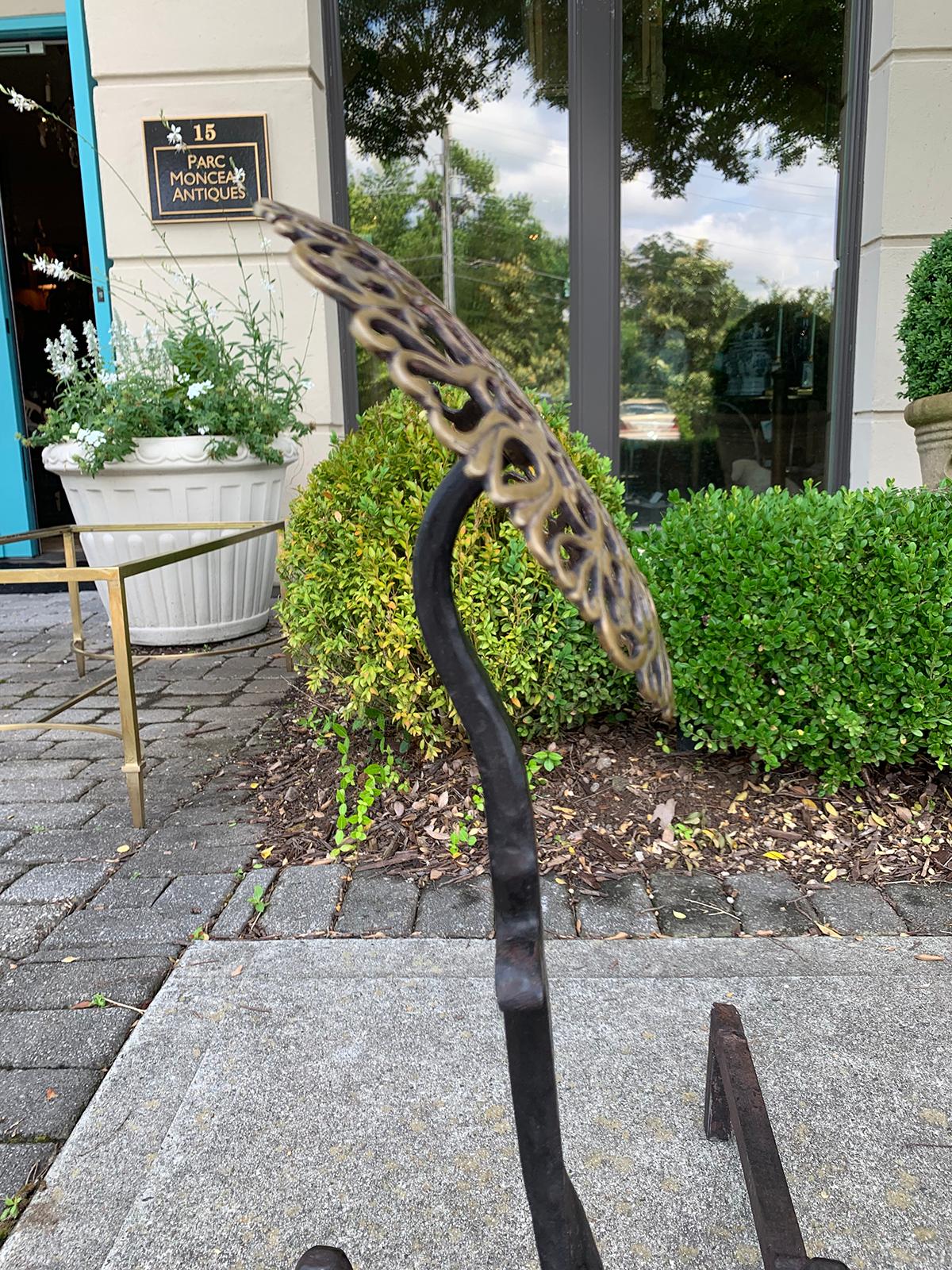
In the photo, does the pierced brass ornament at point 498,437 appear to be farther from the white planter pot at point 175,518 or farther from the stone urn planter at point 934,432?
the white planter pot at point 175,518

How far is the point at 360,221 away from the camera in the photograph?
616 centimetres

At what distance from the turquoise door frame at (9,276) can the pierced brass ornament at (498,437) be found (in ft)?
19.0

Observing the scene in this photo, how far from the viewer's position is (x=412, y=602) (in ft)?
9.26

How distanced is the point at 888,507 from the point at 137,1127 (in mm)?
2589

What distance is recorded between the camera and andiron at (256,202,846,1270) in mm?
640

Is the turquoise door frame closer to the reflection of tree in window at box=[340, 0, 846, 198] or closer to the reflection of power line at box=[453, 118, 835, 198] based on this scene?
the reflection of tree in window at box=[340, 0, 846, 198]

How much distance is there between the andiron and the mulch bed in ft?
4.53

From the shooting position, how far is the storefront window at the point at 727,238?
5.98 m

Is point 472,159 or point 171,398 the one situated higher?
point 472,159

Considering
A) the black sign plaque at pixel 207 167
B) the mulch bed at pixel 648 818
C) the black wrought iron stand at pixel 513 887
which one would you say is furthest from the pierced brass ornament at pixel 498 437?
the black sign plaque at pixel 207 167

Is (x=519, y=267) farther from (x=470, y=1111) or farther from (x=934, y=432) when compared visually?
(x=470, y=1111)

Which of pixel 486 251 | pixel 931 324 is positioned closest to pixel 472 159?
pixel 486 251

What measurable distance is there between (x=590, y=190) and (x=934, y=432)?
3.08m

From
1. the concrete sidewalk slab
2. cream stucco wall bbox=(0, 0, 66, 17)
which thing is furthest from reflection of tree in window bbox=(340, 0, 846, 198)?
the concrete sidewalk slab
